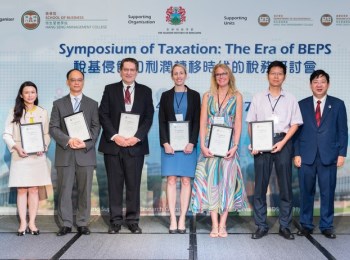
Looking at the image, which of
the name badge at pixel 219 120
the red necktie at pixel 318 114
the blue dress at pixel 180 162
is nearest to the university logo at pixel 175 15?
the blue dress at pixel 180 162

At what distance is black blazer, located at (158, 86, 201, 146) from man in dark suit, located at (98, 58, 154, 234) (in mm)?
138

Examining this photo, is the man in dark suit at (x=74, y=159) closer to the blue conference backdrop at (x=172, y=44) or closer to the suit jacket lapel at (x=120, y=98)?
the suit jacket lapel at (x=120, y=98)

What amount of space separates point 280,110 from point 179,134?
3.21 ft

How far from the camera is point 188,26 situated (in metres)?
5.63

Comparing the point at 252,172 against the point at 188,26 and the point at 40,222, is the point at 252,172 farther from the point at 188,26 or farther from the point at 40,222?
the point at 40,222

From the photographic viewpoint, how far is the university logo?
5.64 metres

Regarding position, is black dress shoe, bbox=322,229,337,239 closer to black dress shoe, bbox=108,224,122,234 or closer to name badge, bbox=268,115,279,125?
name badge, bbox=268,115,279,125

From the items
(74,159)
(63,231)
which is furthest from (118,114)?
(63,231)

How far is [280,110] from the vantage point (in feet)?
15.2

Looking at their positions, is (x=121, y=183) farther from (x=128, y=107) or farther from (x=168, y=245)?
(x=168, y=245)

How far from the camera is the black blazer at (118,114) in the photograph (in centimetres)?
481

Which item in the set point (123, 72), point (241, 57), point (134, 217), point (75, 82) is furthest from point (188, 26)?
point (134, 217)

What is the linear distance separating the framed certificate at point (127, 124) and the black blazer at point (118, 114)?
0.17 ft

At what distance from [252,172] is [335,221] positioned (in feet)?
3.41
